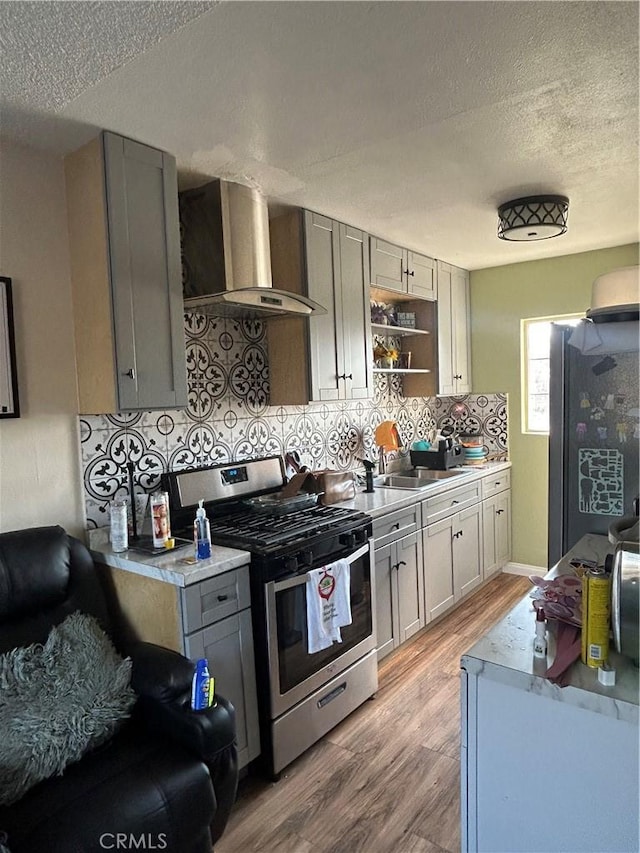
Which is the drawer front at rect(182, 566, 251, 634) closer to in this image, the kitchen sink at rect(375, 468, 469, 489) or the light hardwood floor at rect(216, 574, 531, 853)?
the light hardwood floor at rect(216, 574, 531, 853)

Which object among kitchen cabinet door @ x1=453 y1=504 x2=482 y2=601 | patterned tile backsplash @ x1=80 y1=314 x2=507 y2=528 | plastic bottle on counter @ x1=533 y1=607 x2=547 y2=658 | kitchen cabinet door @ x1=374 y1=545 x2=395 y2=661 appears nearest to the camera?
plastic bottle on counter @ x1=533 y1=607 x2=547 y2=658

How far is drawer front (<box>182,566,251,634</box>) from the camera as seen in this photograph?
1.87m

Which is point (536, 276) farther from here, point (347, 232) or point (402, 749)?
point (402, 749)

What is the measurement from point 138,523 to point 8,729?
974 millimetres

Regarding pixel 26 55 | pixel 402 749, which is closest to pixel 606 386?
pixel 402 749

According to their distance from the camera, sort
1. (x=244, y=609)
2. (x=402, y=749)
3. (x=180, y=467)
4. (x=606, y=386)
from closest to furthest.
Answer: (x=606, y=386) < (x=244, y=609) < (x=402, y=749) < (x=180, y=467)

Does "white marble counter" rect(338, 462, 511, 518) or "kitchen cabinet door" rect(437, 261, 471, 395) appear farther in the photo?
"kitchen cabinet door" rect(437, 261, 471, 395)

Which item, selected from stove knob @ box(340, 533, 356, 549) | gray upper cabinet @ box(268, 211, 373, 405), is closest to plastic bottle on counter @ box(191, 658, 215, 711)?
stove knob @ box(340, 533, 356, 549)

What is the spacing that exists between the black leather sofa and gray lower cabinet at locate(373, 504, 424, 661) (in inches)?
52.3

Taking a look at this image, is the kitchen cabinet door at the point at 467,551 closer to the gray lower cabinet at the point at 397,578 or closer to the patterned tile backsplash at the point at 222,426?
the gray lower cabinet at the point at 397,578

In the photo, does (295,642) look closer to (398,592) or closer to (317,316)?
(398,592)

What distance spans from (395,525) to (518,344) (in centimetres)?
219

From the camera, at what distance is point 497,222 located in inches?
124

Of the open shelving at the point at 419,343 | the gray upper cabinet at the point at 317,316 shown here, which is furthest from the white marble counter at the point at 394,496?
the open shelving at the point at 419,343
